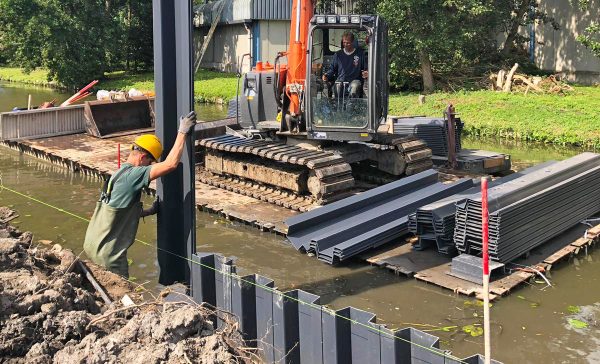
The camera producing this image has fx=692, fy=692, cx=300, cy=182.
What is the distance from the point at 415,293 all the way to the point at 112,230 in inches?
146

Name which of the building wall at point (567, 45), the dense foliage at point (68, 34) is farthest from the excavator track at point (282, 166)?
the dense foliage at point (68, 34)

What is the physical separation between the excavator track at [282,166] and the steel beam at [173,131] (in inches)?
192

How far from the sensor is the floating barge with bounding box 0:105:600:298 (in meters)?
8.62

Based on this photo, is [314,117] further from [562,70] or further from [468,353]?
[562,70]

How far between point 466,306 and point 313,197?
4282mm

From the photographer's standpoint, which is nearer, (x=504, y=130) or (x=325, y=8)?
(x=504, y=130)

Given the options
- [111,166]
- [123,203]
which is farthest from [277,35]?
[123,203]

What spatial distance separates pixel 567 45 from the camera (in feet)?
89.5

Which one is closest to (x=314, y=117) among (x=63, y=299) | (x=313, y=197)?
(x=313, y=197)

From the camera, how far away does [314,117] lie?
11.8 m

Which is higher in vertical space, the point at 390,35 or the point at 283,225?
the point at 390,35

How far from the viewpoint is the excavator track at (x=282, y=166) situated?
11375 mm

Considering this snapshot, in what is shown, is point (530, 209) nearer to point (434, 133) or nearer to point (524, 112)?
point (434, 133)

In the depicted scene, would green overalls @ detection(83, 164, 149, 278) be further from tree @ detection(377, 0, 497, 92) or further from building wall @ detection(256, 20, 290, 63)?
A: building wall @ detection(256, 20, 290, 63)
